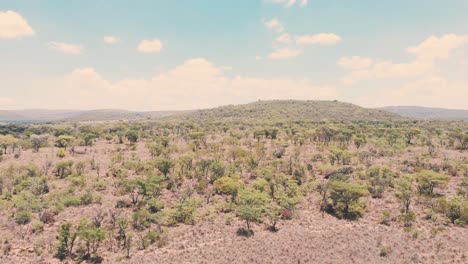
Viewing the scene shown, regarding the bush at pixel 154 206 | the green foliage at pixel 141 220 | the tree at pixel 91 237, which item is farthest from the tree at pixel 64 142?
the tree at pixel 91 237

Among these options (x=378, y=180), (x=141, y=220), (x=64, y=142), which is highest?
(x=64, y=142)

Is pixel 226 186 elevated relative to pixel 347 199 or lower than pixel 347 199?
lower

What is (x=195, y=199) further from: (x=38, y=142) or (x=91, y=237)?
(x=38, y=142)

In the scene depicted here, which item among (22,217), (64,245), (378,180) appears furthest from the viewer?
(378,180)

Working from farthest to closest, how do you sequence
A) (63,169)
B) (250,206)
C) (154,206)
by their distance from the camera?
1. (63,169)
2. (154,206)
3. (250,206)

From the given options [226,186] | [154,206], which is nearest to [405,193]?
[226,186]

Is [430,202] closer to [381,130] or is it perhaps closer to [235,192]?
[235,192]
